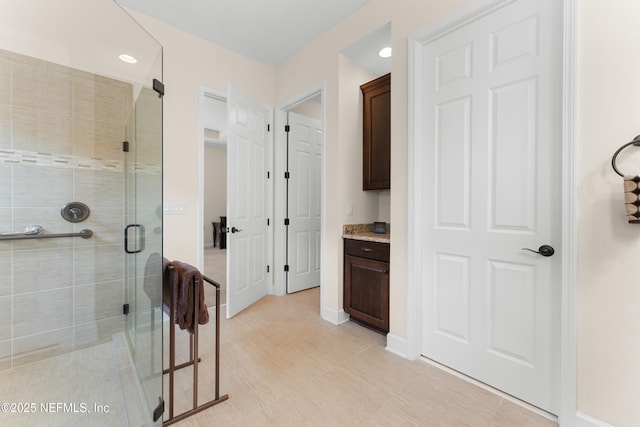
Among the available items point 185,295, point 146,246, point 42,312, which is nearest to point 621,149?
point 185,295

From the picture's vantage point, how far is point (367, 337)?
228 centimetres

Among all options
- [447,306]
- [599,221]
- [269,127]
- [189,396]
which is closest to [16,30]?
[269,127]

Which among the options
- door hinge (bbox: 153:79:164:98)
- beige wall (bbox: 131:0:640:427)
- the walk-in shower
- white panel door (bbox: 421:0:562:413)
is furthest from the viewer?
door hinge (bbox: 153:79:164:98)

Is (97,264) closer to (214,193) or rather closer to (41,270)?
(41,270)

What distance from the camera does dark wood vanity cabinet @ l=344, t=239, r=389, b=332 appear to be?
2197mm

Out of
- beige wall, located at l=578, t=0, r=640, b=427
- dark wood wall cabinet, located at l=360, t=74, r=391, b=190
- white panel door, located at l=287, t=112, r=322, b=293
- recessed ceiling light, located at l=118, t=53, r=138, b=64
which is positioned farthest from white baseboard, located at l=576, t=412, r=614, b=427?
recessed ceiling light, located at l=118, t=53, r=138, b=64

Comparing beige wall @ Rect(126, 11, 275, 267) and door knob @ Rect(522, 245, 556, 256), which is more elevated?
beige wall @ Rect(126, 11, 275, 267)

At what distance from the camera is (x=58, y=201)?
1924mm

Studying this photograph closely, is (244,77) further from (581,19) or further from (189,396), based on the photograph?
(189,396)

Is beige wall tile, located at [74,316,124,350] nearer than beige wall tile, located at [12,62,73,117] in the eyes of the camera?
No

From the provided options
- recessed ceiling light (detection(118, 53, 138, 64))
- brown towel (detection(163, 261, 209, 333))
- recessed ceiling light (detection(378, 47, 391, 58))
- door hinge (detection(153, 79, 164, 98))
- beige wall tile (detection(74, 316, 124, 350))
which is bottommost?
beige wall tile (detection(74, 316, 124, 350))

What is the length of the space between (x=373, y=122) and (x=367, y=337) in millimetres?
2042

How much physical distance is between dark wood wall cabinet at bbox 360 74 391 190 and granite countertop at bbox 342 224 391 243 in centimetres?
42

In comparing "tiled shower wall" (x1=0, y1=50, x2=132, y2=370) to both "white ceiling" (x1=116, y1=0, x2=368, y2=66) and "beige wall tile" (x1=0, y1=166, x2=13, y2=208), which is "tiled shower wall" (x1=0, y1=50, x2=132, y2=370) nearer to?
"beige wall tile" (x1=0, y1=166, x2=13, y2=208)
